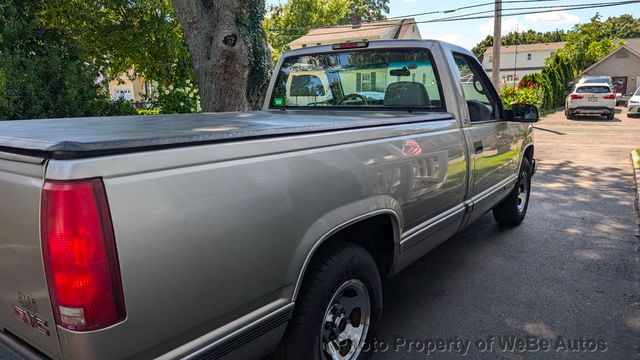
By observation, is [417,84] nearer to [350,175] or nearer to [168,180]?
[350,175]

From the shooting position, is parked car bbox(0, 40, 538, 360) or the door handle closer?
parked car bbox(0, 40, 538, 360)

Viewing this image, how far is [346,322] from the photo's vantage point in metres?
2.57

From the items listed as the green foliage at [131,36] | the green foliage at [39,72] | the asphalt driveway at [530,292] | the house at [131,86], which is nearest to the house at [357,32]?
the house at [131,86]

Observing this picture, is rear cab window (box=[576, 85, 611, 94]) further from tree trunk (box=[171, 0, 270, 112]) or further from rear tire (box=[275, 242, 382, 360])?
rear tire (box=[275, 242, 382, 360])

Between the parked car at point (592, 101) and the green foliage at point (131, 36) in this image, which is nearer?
the green foliage at point (131, 36)

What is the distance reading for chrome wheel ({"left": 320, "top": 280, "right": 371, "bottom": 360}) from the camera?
95.5 inches

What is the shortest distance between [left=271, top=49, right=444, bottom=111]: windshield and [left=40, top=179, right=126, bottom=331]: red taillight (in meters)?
2.87

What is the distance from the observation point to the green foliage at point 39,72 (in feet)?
25.3

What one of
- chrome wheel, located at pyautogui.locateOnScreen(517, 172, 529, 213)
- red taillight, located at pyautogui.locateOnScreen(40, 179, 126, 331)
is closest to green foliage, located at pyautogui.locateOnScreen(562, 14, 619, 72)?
chrome wheel, located at pyautogui.locateOnScreen(517, 172, 529, 213)

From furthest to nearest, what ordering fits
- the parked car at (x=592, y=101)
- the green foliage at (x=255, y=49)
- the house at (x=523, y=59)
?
the house at (x=523, y=59), the parked car at (x=592, y=101), the green foliage at (x=255, y=49)

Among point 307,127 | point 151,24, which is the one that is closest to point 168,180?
point 307,127

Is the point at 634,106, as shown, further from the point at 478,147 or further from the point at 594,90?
the point at 478,147

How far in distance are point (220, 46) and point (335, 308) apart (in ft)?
18.2

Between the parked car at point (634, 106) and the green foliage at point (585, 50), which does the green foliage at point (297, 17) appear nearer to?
the green foliage at point (585, 50)
